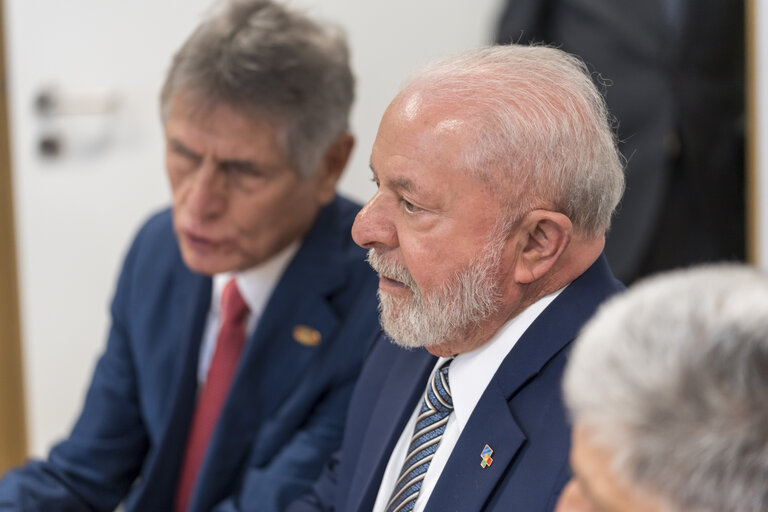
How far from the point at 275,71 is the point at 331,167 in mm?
223

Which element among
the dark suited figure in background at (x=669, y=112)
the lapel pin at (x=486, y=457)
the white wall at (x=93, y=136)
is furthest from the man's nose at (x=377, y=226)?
the white wall at (x=93, y=136)

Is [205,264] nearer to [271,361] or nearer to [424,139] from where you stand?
[271,361]

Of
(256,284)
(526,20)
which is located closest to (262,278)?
(256,284)

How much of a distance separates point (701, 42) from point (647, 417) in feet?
7.06

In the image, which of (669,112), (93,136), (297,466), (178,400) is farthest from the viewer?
(93,136)

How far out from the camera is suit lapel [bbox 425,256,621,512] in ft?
3.62

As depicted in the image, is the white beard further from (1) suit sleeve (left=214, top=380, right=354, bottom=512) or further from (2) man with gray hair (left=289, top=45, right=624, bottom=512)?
(1) suit sleeve (left=214, top=380, right=354, bottom=512)

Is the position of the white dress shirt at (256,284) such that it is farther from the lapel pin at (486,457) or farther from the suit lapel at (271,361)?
the lapel pin at (486,457)

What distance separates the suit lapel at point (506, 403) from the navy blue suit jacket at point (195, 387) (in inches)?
20.0

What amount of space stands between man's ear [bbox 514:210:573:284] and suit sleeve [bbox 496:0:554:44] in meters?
1.58

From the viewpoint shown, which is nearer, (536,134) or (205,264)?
(536,134)

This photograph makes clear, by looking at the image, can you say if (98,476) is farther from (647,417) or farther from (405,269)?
(647,417)

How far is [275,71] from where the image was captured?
5.32 ft

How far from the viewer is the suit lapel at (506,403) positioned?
43.4 inches
